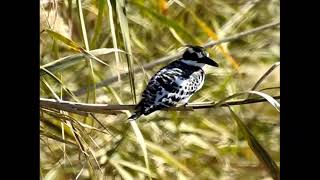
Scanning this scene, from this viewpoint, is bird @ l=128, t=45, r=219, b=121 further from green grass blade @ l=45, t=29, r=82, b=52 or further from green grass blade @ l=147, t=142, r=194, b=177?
green grass blade @ l=147, t=142, r=194, b=177

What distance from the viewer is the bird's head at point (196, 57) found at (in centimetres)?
167

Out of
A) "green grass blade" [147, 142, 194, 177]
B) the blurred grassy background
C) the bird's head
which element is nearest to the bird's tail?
the blurred grassy background

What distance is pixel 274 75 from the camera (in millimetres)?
2361

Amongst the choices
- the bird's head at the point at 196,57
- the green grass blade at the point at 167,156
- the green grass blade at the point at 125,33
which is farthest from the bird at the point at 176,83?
the green grass blade at the point at 167,156

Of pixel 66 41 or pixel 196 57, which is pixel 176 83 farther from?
pixel 66 41

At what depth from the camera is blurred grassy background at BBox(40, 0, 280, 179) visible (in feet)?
5.23

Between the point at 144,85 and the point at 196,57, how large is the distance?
192 mm

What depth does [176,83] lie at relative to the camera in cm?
160

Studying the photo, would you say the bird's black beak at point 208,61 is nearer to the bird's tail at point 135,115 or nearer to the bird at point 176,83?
the bird at point 176,83

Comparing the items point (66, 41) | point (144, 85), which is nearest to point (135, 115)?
point (66, 41)

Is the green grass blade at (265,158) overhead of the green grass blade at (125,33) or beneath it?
beneath

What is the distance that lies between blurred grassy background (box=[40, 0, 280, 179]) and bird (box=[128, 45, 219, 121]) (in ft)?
0.13
